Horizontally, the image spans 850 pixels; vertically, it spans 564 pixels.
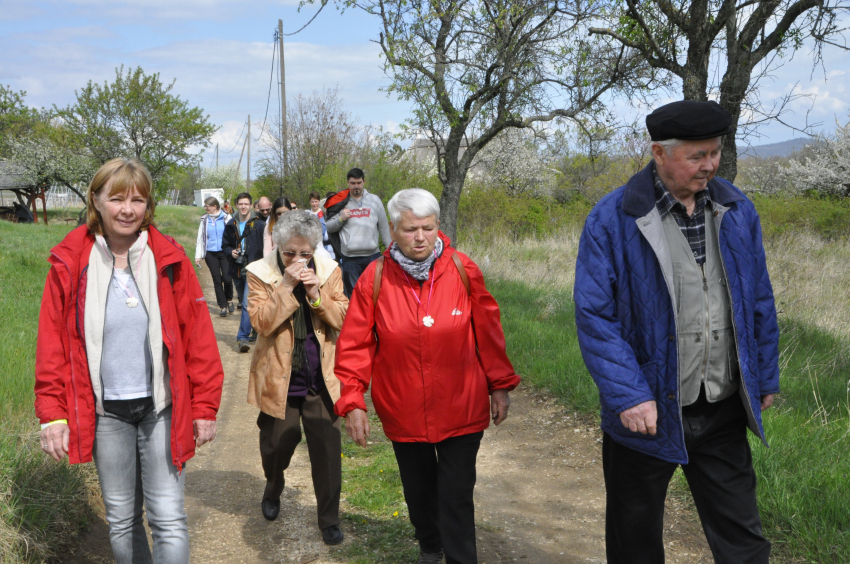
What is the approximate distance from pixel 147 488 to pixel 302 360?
1364 millimetres

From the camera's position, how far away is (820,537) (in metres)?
3.46

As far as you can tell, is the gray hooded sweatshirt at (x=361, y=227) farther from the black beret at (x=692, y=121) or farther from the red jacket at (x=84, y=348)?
the black beret at (x=692, y=121)

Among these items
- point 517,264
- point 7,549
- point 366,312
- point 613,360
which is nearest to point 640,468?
point 613,360

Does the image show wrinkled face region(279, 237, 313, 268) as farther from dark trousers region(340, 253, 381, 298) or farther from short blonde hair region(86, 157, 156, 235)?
dark trousers region(340, 253, 381, 298)

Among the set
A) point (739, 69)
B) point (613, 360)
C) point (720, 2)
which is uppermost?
point (720, 2)

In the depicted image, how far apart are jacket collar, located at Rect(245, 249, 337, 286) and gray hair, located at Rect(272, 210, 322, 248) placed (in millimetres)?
120

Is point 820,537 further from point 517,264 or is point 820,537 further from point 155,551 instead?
point 517,264

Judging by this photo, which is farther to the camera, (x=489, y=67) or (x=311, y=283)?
(x=489, y=67)

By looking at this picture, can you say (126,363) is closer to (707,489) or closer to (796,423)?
(707,489)

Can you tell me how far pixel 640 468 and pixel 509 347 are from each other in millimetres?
5487

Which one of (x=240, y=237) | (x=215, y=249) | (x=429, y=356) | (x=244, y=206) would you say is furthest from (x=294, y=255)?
(x=215, y=249)

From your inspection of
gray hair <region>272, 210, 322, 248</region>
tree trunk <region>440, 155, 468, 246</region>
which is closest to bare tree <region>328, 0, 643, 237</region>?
tree trunk <region>440, 155, 468, 246</region>

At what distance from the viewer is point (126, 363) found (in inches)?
112

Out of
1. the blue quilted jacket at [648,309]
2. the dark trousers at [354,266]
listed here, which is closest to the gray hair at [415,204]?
the blue quilted jacket at [648,309]
